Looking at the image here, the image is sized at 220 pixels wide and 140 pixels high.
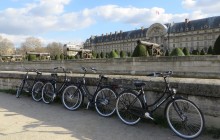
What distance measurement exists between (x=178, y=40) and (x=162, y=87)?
101613mm

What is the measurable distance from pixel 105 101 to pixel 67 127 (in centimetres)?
119

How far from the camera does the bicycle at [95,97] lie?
6.45 metres

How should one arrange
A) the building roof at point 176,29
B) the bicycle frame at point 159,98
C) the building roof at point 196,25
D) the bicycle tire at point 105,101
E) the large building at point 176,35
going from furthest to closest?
the large building at point 176,35 < the building roof at point 176,29 < the building roof at point 196,25 < the bicycle tire at point 105,101 < the bicycle frame at point 159,98

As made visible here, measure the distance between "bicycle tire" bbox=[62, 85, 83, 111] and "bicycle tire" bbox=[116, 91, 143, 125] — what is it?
150 cm

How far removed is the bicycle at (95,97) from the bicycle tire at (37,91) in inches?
57.1

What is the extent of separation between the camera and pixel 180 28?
102 meters

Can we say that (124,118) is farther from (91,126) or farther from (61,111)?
(61,111)

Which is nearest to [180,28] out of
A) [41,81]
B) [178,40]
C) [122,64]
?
[178,40]

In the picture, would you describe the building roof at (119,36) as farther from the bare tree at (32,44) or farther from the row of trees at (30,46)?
the bare tree at (32,44)

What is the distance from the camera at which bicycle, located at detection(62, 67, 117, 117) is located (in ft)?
21.2

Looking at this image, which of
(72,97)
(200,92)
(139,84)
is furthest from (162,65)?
(200,92)

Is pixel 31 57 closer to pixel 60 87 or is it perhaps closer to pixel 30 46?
pixel 60 87

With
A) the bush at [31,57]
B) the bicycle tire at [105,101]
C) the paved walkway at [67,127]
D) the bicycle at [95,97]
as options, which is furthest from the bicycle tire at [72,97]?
the bush at [31,57]

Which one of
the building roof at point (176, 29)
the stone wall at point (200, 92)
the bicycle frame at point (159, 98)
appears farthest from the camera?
the building roof at point (176, 29)
